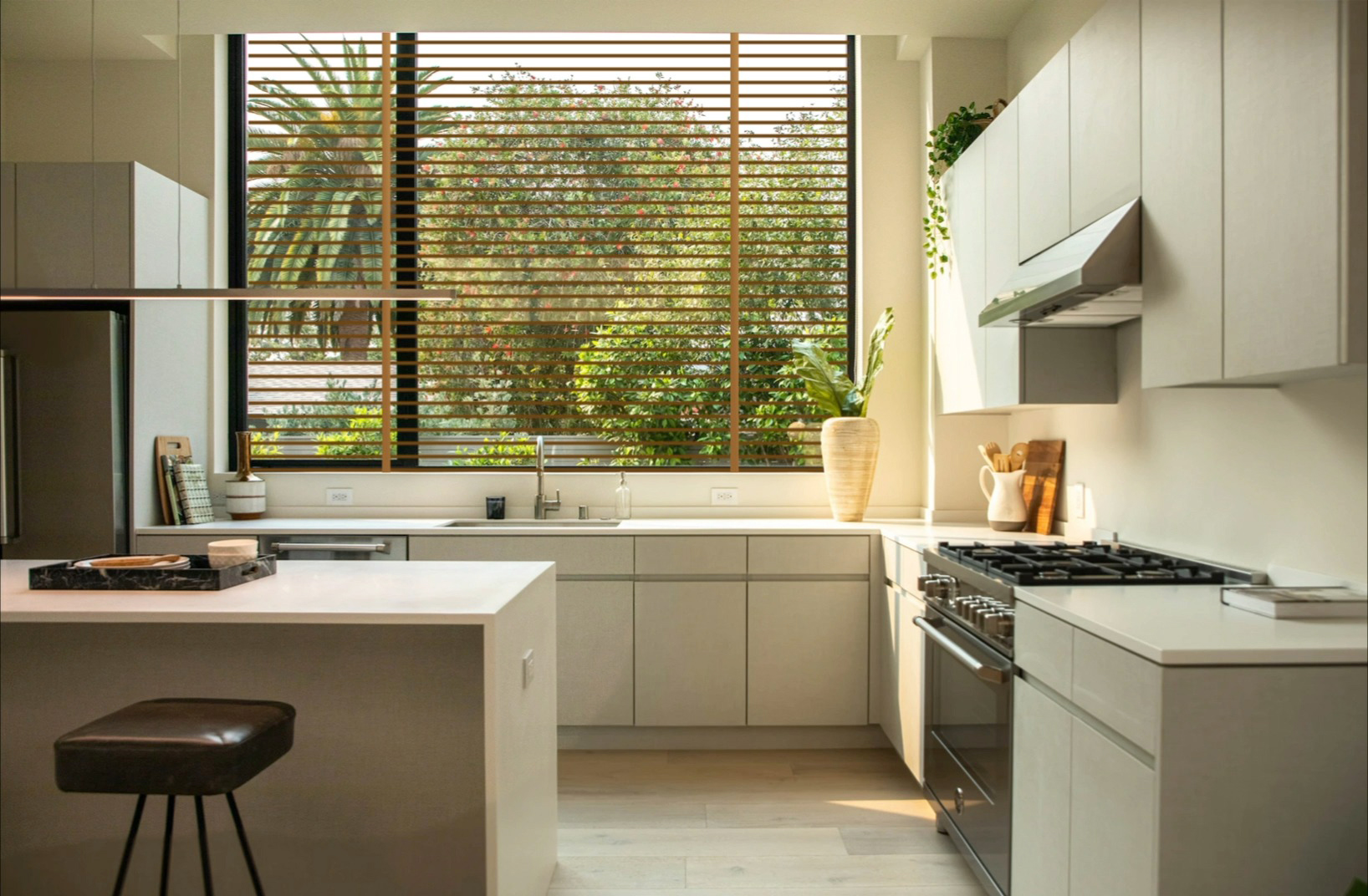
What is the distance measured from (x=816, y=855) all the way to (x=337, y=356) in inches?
117

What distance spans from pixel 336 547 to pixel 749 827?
74.0 inches

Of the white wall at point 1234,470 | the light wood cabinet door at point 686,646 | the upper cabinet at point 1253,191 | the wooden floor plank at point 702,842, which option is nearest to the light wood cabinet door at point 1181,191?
the upper cabinet at point 1253,191

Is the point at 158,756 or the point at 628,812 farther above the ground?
the point at 158,756

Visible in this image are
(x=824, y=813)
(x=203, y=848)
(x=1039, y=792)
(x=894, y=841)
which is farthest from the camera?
(x=824, y=813)

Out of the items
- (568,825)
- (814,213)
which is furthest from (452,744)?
(814,213)

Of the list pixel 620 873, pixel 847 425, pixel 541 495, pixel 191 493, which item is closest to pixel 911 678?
pixel 847 425

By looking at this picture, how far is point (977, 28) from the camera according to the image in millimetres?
3859

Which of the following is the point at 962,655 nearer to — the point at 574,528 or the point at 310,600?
the point at 310,600

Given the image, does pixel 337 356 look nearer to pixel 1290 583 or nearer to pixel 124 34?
pixel 124 34

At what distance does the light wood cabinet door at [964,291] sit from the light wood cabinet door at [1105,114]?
2.36 ft

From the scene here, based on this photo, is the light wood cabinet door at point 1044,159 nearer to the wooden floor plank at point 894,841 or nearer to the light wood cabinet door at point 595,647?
the wooden floor plank at point 894,841

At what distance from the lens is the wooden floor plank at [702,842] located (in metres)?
2.90

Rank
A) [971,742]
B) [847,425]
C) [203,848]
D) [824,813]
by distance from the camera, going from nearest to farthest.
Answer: [203,848], [971,742], [824,813], [847,425]

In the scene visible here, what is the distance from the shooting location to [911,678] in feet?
10.9
